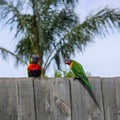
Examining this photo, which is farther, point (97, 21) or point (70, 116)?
point (97, 21)

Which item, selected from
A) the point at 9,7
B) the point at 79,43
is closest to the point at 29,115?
the point at 79,43

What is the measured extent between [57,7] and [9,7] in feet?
3.83

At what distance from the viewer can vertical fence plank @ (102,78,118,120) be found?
2975 mm

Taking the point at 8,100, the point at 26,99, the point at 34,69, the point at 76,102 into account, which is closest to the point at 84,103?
the point at 76,102

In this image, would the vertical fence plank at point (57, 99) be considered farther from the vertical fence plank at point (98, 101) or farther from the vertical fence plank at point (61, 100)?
the vertical fence plank at point (98, 101)

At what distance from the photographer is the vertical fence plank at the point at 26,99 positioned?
2650mm

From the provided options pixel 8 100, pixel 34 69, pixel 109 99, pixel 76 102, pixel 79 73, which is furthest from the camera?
pixel 34 69

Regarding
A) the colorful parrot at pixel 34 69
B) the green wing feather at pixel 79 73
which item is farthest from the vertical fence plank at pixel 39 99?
the colorful parrot at pixel 34 69

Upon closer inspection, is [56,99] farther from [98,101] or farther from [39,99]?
[98,101]

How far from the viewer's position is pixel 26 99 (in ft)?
8.77

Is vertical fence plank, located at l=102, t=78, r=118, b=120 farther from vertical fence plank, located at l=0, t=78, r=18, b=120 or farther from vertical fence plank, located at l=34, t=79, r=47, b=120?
vertical fence plank, located at l=0, t=78, r=18, b=120

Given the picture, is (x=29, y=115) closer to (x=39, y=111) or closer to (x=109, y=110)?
(x=39, y=111)

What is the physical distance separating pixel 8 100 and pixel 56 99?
13.1 inches

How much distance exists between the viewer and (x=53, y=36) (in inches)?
421
